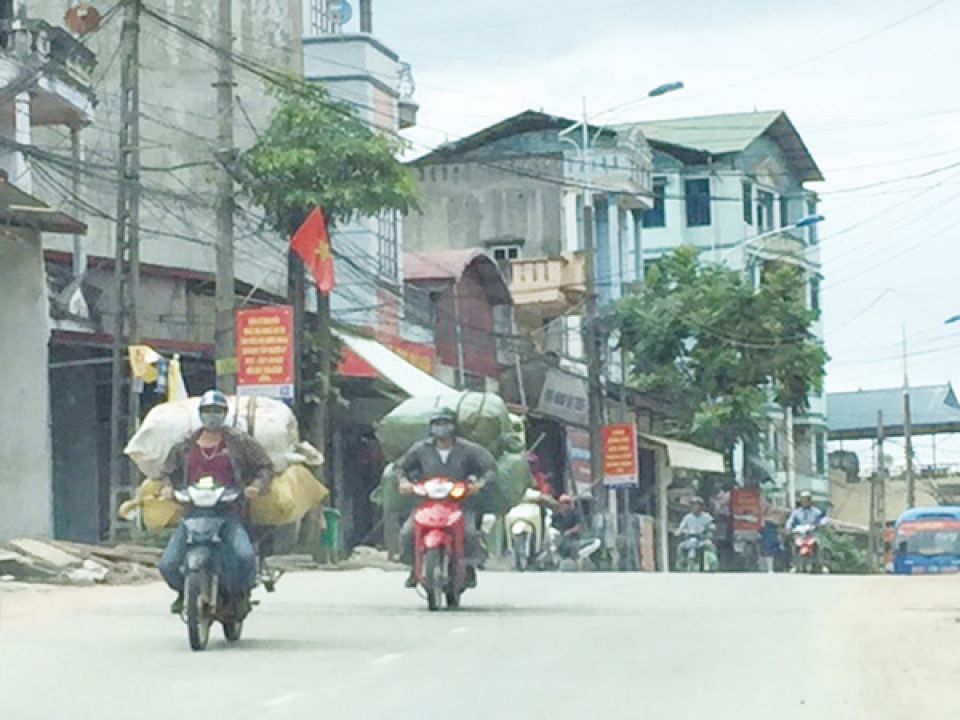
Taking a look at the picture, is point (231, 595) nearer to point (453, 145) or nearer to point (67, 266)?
point (67, 266)

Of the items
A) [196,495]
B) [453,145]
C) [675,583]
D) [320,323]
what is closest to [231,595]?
[196,495]

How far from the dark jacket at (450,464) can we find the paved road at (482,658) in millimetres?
1182

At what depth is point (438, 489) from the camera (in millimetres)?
19531

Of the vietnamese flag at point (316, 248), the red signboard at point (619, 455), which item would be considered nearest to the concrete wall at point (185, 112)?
the red signboard at point (619, 455)

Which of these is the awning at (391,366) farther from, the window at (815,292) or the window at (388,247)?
the window at (815,292)

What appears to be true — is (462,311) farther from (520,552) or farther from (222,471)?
(222,471)

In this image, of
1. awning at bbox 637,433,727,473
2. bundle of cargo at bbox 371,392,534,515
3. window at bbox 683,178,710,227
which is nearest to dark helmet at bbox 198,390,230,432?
bundle of cargo at bbox 371,392,534,515

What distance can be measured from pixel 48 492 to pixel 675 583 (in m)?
10.8

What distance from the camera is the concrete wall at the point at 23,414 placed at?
3275 cm

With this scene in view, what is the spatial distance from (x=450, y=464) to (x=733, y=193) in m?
61.7

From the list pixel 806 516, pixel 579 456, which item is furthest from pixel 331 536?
pixel 579 456

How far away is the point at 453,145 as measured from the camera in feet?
229

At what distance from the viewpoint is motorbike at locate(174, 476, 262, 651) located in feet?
49.7

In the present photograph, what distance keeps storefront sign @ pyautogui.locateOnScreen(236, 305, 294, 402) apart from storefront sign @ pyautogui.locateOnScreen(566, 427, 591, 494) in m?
24.8
